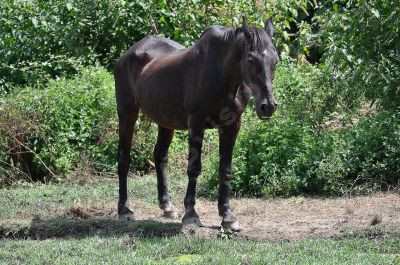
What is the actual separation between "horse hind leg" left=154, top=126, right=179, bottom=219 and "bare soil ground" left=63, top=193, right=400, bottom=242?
0.47 ft

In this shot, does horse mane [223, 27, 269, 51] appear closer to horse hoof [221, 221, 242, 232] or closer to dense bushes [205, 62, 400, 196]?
horse hoof [221, 221, 242, 232]

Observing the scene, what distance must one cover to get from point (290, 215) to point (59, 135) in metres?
4.64

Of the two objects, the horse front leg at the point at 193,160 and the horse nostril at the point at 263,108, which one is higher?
the horse nostril at the point at 263,108

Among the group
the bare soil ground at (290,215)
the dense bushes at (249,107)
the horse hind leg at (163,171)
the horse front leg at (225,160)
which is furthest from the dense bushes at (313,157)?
the horse front leg at (225,160)

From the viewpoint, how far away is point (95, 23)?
587 inches

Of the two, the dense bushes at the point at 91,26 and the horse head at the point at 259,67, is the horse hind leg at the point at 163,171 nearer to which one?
the horse head at the point at 259,67

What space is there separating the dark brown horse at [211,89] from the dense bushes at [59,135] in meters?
2.95

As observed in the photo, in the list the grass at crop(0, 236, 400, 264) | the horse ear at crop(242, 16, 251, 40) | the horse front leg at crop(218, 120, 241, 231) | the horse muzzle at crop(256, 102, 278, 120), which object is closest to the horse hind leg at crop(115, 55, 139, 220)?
the horse front leg at crop(218, 120, 241, 231)

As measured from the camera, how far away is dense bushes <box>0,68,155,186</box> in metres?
12.3

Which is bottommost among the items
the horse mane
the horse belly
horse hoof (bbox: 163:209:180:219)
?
horse hoof (bbox: 163:209:180:219)

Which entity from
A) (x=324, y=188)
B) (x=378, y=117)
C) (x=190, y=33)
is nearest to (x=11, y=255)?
(x=324, y=188)

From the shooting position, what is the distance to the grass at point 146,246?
259 inches

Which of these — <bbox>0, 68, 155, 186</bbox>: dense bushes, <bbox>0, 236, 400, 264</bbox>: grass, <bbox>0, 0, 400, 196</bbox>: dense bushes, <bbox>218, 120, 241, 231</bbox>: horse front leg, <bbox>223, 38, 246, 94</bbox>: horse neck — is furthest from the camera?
<bbox>0, 68, 155, 186</bbox>: dense bushes

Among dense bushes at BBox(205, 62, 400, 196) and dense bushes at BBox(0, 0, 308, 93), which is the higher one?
dense bushes at BBox(0, 0, 308, 93)
